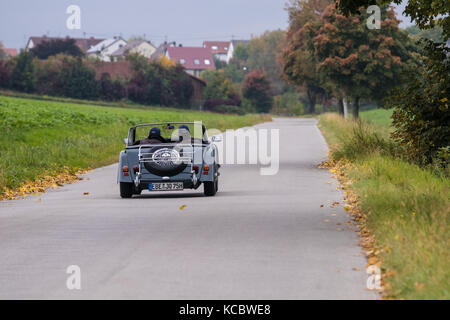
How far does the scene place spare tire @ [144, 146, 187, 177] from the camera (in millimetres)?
14953

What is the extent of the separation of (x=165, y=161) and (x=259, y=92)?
4502 inches

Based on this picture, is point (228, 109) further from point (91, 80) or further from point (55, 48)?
point (55, 48)

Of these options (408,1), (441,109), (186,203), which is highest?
(408,1)

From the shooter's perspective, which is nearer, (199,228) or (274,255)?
(274,255)

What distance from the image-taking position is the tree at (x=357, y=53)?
47000 millimetres

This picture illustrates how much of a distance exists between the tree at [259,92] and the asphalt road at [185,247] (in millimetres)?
112414

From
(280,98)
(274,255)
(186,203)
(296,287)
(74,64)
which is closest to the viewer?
(296,287)

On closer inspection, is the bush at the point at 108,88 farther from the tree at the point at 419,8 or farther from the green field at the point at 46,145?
the tree at the point at 419,8

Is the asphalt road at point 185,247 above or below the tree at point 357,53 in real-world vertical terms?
below

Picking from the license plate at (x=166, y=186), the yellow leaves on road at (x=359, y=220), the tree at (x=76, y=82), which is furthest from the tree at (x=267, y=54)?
the license plate at (x=166, y=186)
